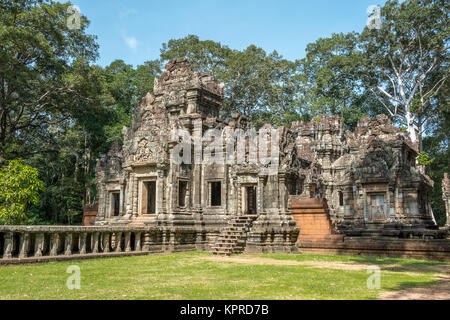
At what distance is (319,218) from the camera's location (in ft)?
61.5

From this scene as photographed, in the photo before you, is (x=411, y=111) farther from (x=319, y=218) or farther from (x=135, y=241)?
(x=135, y=241)

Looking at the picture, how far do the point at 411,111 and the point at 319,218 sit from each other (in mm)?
27145

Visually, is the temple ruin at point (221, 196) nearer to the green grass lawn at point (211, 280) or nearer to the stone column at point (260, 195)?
the stone column at point (260, 195)

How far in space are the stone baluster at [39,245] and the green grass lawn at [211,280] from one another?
0.74m

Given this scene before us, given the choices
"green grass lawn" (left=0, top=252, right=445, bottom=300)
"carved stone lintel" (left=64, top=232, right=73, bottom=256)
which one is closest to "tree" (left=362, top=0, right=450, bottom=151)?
"green grass lawn" (left=0, top=252, right=445, bottom=300)

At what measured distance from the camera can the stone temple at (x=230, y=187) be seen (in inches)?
747

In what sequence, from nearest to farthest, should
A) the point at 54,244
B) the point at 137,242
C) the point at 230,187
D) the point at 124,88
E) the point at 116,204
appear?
the point at 54,244 < the point at 137,242 < the point at 230,187 < the point at 116,204 < the point at 124,88

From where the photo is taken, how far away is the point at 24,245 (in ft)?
45.1

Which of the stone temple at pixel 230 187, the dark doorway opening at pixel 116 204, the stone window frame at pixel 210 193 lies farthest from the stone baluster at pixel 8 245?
the dark doorway opening at pixel 116 204

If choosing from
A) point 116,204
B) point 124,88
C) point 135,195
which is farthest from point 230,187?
point 124,88

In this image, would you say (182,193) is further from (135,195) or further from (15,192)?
(15,192)

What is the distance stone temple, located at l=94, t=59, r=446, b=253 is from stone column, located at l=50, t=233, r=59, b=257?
5.66 m

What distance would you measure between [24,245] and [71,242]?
6.63 ft

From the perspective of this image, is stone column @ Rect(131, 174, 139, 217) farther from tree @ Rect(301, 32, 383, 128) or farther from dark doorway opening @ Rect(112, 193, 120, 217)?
tree @ Rect(301, 32, 383, 128)
